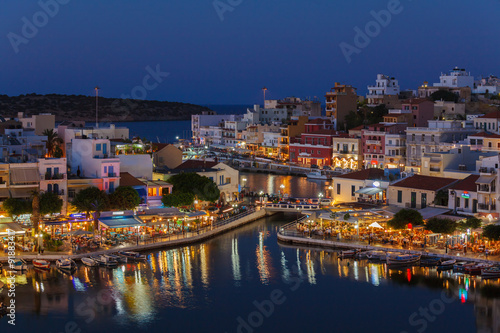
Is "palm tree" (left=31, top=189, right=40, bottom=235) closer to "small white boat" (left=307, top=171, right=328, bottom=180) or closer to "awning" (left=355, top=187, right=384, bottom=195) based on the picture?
"awning" (left=355, top=187, right=384, bottom=195)

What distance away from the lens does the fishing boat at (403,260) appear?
Result: 82.6 ft

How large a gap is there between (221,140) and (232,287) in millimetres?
54929

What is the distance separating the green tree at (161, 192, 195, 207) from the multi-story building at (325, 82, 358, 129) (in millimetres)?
34848

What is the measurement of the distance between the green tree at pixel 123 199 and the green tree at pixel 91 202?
419 mm

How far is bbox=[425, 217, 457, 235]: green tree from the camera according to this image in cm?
2677

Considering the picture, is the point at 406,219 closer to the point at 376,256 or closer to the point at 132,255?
the point at 376,256

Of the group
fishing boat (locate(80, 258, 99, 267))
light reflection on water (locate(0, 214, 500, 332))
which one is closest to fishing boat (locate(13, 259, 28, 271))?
light reflection on water (locate(0, 214, 500, 332))

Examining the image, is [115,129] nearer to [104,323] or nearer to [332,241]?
[332,241]

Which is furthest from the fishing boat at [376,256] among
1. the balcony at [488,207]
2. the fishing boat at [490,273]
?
the balcony at [488,207]

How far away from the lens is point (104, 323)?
65.9ft

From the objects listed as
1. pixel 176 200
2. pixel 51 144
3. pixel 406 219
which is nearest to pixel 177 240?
pixel 176 200

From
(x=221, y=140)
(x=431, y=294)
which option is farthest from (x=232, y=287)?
(x=221, y=140)

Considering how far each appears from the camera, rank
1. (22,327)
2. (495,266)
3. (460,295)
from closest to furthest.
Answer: (22,327) < (460,295) < (495,266)

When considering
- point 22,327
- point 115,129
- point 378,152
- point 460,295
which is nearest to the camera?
point 22,327
